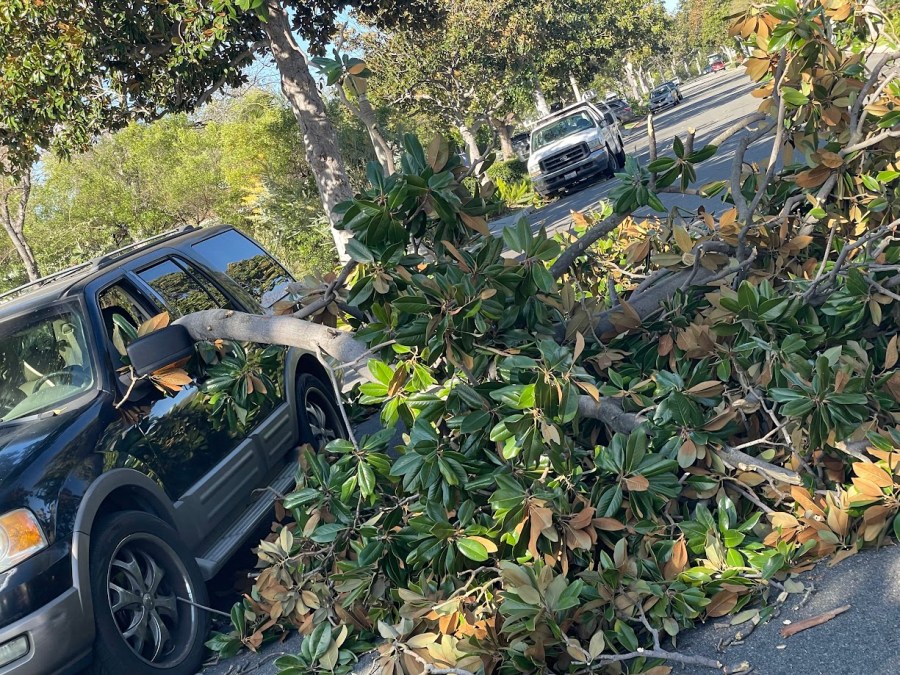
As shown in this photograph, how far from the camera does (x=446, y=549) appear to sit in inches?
135

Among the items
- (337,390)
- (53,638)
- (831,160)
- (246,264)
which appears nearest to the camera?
(53,638)

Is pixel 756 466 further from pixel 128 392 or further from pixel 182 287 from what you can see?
pixel 182 287

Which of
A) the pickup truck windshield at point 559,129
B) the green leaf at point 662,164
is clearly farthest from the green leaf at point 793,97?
the pickup truck windshield at point 559,129

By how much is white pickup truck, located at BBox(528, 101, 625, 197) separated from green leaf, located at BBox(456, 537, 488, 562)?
67.2ft

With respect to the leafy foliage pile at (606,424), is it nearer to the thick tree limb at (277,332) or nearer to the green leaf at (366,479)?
the green leaf at (366,479)

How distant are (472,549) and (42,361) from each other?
2.81 meters

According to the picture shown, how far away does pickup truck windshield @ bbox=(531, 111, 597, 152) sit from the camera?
78.0ft

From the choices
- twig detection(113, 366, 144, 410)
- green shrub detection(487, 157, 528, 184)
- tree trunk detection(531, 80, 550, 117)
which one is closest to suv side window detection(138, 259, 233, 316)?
twig detection(113, 366, 144, 410)

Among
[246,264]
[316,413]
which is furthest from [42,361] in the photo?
[246,264]

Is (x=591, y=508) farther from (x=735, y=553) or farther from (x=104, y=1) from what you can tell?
(x=104, y=1)

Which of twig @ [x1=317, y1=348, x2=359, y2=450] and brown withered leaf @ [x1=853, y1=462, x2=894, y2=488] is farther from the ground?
twig @ [x1=317, y1=348, x2=359, y2=450]

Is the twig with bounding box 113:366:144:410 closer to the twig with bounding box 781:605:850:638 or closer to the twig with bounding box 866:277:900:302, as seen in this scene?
the twig with bounding box 781:605:850:638

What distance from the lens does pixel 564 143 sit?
22906 mm

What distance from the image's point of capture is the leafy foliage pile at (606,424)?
3242 millimetres
